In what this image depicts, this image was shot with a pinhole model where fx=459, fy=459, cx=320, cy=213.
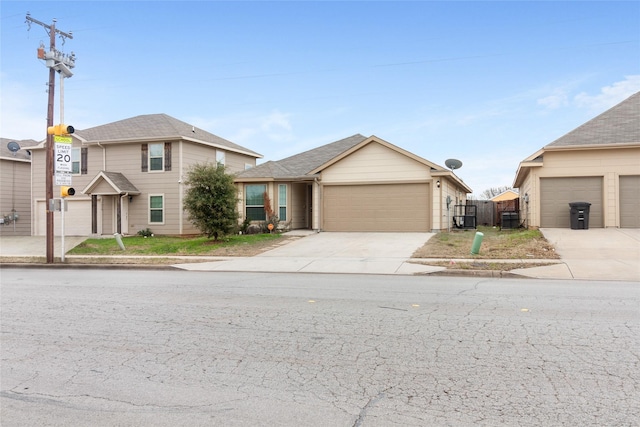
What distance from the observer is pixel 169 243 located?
70.3ft

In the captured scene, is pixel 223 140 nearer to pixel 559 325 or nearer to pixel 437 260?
pixel 437 260

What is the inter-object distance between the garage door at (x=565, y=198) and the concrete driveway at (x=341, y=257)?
518 cm

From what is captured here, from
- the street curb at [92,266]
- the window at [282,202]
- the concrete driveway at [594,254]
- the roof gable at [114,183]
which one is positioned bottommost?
the street curb at [92,266]

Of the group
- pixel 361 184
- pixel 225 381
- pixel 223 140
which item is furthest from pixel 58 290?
pixel 223 140

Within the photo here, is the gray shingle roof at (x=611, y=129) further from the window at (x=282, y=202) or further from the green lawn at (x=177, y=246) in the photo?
the green lawn at (x=177, y=246)

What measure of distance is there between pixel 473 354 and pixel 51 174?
57.5 feet

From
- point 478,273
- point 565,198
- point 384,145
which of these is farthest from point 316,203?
point 478,273

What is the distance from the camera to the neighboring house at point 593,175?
1927 cm

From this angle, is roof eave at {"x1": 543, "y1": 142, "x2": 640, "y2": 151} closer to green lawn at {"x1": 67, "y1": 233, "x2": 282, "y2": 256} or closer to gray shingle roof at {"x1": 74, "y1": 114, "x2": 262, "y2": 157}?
green lawn at {"x1": 67, "y1": 233, "x2": 282, "y2": 256}

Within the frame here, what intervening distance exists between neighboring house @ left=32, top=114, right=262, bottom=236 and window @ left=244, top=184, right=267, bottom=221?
2.01m

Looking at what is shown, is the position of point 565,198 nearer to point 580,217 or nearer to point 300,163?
point 580,217

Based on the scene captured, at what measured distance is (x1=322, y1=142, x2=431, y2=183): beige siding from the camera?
22.4 meters

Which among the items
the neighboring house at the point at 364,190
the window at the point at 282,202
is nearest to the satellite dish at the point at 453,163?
the neighboring house at the point at 364,190

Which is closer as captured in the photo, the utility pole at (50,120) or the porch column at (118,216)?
the utility pole at (50,120)
